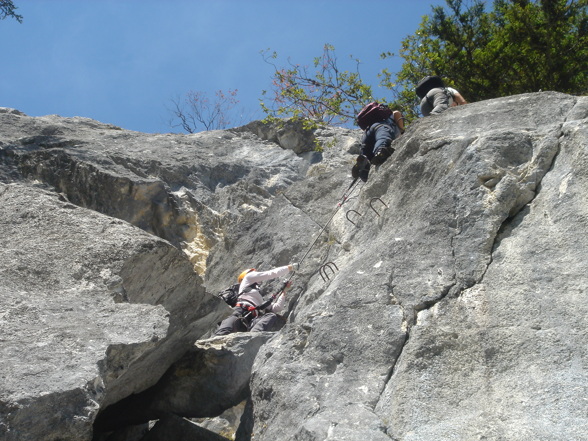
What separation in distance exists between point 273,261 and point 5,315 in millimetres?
5560

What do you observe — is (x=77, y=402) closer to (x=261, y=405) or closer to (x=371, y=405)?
(x=261, y=405)

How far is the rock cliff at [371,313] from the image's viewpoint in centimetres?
556

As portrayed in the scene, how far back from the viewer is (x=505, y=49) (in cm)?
1280

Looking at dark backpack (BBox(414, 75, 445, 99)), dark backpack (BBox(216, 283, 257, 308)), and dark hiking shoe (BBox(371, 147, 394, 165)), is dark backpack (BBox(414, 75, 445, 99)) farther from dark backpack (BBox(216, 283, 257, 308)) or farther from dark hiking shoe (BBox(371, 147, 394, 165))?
dark backpack (BBox(216, 283, 257, 308))

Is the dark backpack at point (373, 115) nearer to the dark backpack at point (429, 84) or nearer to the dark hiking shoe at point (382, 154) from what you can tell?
the dark backpack at point (429, 84)

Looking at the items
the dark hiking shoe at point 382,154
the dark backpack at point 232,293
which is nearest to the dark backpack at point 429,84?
the dark hiking shoe at point 382,154

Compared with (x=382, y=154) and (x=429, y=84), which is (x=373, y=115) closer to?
(x=429, y=84)

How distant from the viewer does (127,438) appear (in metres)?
8.36

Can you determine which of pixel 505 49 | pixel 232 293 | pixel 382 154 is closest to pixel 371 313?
pixel 382 154

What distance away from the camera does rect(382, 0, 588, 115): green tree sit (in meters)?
12.6

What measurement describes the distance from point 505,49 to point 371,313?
7.67 metres

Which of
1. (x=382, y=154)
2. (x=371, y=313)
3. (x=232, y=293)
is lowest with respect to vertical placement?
(x=371, y=313)

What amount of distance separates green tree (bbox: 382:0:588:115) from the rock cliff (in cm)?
412

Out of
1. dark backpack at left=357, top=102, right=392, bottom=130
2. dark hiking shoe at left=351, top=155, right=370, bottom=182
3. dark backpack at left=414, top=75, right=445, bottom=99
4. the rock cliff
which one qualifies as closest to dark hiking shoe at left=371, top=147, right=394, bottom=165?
the rock cliff
